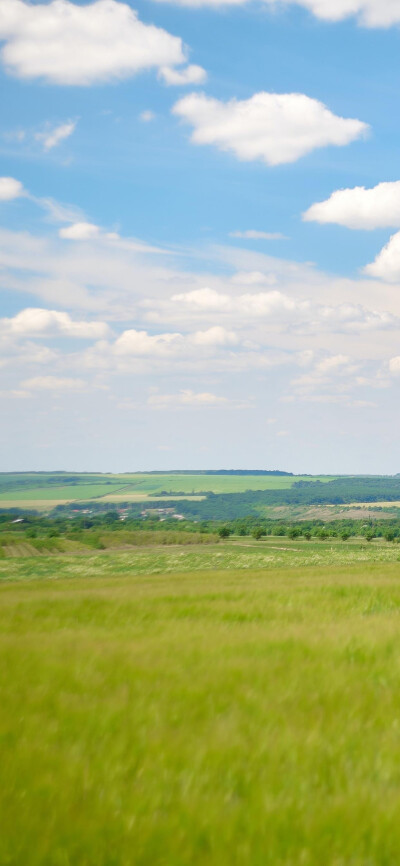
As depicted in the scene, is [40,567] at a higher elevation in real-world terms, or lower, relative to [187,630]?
lower

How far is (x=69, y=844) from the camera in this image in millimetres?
3852

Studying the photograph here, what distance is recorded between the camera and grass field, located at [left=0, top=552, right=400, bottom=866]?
3855 mm

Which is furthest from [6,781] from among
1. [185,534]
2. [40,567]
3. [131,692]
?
[185,534]

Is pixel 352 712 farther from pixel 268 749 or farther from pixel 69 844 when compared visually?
pixel 69 844

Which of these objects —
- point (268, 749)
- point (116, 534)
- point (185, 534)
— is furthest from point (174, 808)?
point (185, 534)

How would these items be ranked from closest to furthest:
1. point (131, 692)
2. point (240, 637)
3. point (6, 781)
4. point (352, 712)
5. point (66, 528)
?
1. point (6, 781)
2. point (352, 712)
3. point (131, 692)
4. point (240, 637)
5. point (66, 528)

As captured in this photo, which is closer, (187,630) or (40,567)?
(187,630)

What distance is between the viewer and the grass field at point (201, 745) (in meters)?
3.86

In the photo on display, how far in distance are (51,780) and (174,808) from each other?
2.74 ft

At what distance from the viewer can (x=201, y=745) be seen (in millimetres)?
4867

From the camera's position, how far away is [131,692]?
5973 millimetres

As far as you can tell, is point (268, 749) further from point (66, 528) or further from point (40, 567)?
point (66, 528)

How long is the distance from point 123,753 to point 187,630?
3.39m

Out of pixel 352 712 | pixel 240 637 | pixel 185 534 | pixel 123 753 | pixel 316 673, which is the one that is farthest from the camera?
pixel 185 534
